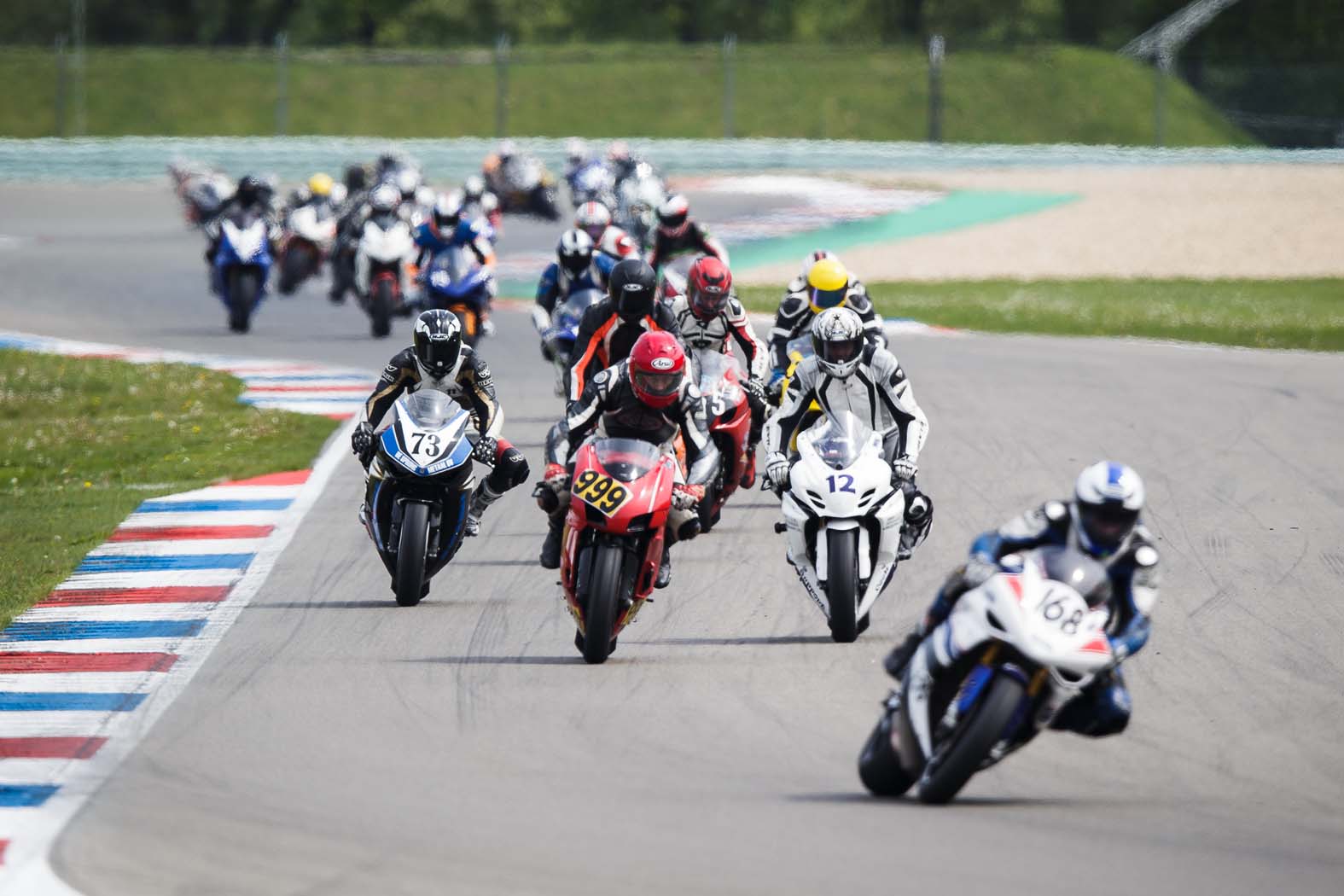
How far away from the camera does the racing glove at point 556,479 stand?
9.86 metres

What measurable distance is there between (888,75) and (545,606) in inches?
1746

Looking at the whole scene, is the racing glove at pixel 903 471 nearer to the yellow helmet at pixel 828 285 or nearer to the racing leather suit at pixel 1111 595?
the racing leather suit at pixel 1111 595

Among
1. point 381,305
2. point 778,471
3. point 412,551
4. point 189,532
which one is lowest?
point 189,532

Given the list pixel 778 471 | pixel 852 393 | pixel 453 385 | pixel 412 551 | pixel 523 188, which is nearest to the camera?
pixel 778 471

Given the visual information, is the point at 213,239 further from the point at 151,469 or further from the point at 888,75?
the point at 888,75

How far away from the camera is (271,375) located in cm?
2148

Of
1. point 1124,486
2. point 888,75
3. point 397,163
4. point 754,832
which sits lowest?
point 754,832

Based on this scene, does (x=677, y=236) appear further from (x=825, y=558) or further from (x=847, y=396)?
(x=825, y=558)

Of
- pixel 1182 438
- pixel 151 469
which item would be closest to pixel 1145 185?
pixel 1182 438

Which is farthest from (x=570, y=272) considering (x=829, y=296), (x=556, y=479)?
(x=556, y=479)

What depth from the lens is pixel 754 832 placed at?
22.9 ft

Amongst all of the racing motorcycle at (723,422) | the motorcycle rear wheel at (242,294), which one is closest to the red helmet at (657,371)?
the racing motorcycle at (723,422)

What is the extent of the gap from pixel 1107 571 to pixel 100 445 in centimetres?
1191

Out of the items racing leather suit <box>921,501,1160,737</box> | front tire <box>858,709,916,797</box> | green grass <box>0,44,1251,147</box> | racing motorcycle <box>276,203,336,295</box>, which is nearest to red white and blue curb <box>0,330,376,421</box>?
racing motorcycle <box>276,203,336,295</box>
